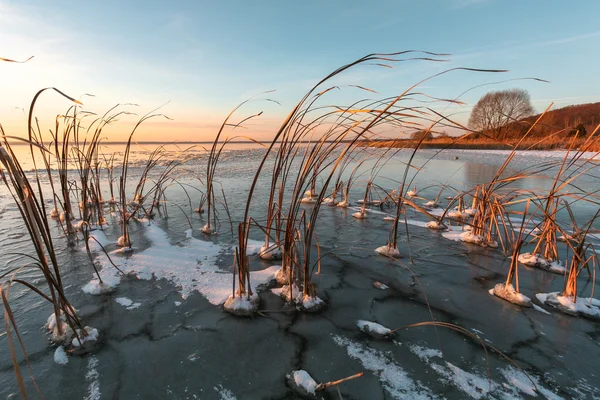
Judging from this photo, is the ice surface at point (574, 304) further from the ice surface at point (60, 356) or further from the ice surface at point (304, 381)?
Result: the ice surface at point (60, 356)

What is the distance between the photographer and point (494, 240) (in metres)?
3.10

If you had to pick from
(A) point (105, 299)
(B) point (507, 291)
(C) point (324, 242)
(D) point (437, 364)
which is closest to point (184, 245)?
(A) point (105, 299)

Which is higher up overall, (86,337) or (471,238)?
(471,238)

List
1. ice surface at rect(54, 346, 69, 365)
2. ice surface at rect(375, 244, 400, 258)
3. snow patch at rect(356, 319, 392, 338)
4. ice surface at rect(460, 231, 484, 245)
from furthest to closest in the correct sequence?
ice surface at rect(460, 231, 484, 245), ice surface at rect(375, 244, 400, 258), snow patch at rect(356, 319, 392, 338), ice surface at rect(54, 346, 69, 365)

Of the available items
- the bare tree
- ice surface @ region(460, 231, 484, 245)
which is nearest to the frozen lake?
ice surface @ region(460, 231, 484, 245)

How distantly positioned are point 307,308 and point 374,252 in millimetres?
1190

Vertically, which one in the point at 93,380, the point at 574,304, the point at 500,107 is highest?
the point at 500,107

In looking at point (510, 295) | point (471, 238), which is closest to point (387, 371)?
point (510, 295)

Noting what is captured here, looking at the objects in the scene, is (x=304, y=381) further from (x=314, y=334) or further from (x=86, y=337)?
(x=86, y=337)

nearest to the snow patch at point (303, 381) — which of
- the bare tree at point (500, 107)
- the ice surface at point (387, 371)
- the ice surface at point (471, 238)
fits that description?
the ice surface at point (387, 371)

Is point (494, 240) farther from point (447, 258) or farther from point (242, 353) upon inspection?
point (242, 353)

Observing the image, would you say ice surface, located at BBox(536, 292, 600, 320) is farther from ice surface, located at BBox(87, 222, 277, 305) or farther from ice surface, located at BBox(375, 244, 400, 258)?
ice surface, located at BBox(87, 222, 277, 305)

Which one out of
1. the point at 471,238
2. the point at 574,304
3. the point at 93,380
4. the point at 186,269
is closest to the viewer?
the point at 93,380

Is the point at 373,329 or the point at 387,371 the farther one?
the point at 373,329
